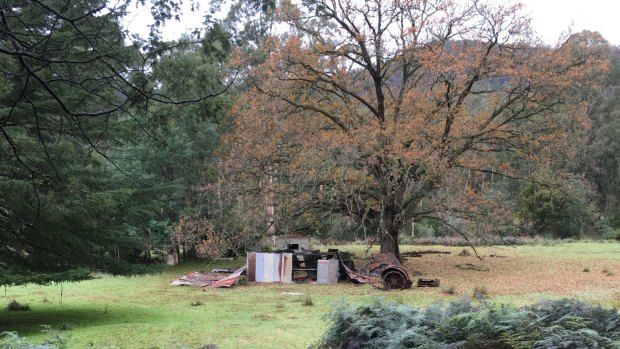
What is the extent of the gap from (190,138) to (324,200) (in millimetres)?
7378

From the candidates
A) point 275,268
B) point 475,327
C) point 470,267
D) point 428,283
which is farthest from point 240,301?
point 470,267

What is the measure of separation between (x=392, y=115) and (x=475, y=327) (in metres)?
14.7

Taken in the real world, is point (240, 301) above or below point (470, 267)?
below

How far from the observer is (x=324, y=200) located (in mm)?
17266

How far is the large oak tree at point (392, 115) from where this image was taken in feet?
54.5

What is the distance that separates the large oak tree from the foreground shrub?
10.3 m

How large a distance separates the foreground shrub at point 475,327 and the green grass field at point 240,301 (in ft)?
2.21

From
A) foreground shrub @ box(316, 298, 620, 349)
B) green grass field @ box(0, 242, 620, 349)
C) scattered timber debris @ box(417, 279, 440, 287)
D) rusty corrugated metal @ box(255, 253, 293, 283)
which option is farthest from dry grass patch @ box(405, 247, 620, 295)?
foreground shrub @ box(316, 298, 620, 349)

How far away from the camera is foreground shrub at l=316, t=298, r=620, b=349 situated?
4.39 m

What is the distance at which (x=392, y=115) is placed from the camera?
19.1m

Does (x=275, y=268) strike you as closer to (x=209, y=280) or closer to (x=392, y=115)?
(x=209, y=280)

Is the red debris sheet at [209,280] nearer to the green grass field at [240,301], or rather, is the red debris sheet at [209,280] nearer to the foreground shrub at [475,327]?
the green grass field at [240,301]

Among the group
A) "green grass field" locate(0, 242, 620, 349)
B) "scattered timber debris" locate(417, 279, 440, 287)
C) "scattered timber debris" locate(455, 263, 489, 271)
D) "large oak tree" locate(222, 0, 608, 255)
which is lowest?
"green grass field" locate(0, 242, 620, 349)

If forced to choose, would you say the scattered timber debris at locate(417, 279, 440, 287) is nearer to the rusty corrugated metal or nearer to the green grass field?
the green grass field
